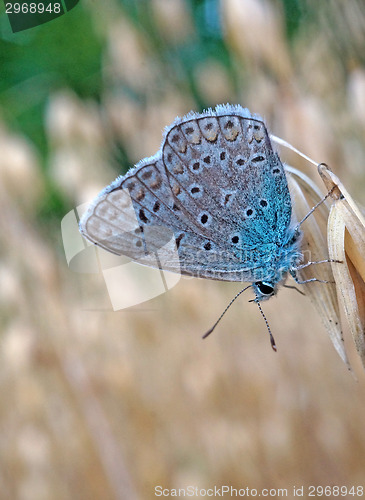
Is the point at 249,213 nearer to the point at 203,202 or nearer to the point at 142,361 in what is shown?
the point at 203,202

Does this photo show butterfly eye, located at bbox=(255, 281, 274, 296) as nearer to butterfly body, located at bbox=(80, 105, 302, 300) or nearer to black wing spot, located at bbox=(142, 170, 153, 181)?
butterfly body, located at bbox=(80, 105, 302, 300)

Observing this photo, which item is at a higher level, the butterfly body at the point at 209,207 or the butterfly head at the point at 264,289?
the butterfly body at the point at 209,207

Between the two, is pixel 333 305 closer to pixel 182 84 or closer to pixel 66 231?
pixel 182 84

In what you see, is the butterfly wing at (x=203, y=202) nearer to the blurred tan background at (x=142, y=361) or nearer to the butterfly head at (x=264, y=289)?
the butterfly head at (x=264, y=289)

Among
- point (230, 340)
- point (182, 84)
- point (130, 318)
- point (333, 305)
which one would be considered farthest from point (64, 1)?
point (333, 305)

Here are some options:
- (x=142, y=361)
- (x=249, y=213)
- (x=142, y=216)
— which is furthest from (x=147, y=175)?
(x=142, y=361)

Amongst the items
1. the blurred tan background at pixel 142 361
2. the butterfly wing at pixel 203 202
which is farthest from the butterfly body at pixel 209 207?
the blurred tan background at pixel 142 361
